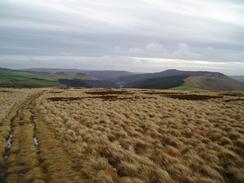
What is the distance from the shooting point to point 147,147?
12.3m

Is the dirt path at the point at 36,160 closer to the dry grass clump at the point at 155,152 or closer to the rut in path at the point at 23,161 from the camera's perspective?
the rut in path at the point at 23,161

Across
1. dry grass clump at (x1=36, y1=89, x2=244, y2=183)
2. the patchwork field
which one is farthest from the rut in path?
dry grass clump at (x1=36, y1=89, x2=244, y2=183)

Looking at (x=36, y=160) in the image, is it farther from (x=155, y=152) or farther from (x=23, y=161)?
(x=155, y=152)

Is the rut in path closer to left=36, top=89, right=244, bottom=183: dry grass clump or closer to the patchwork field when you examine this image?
the patchwork field

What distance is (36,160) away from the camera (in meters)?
10.6

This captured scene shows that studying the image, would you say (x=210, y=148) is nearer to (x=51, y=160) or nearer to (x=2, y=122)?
(x=51, y=160)

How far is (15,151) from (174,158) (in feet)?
25.6

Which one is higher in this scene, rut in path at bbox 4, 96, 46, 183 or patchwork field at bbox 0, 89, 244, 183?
patchwork field at bbox 0, 89, 244, 183

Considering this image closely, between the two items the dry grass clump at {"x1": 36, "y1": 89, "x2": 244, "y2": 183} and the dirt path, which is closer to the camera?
the dry grass clump at {"x1": 36, "y1": 89, "x2": 244, "y2": 183}

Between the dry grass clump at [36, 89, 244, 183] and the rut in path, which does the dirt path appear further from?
the dry grass clump at [36, 89, 244, 183]

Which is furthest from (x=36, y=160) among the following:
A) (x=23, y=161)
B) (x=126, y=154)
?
(x=126, y=154)

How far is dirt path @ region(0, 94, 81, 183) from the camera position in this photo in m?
8.78

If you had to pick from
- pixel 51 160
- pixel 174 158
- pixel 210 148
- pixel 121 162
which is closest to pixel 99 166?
pixel 121 162

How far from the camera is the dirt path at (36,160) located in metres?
8.78
